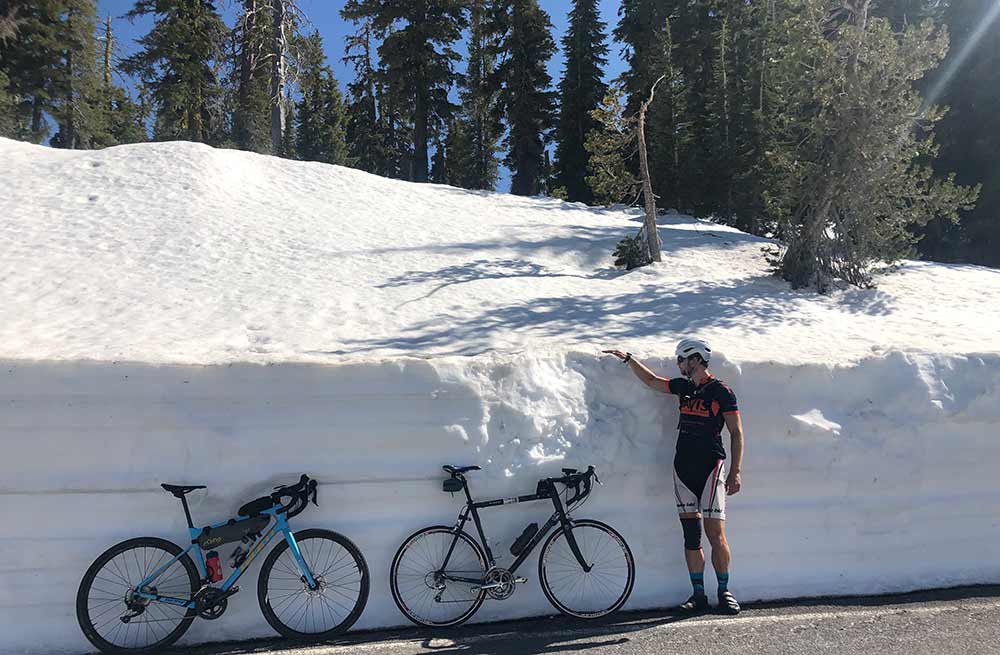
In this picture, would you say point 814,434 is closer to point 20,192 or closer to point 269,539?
point 269,539

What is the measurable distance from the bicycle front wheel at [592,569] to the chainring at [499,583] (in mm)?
258

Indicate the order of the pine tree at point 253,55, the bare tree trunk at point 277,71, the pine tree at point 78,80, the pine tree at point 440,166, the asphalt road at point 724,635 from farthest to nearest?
the pine tree at point 440,166
the pine tree at point 78,80
the pine tree at point 253,55
the bare tree trunk at point 277,71
the asphalt road at point 724,635

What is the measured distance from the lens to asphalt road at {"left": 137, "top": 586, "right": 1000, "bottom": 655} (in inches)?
156

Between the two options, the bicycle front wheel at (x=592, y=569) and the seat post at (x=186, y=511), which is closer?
the seat post at (x=186, y=511)

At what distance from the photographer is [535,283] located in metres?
10.9

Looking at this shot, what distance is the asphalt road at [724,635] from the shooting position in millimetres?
3959

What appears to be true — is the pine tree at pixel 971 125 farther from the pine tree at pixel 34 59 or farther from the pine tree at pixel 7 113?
the pine tree at pixel 34 59

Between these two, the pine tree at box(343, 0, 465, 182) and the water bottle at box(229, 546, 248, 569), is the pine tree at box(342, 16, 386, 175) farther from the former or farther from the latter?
the water bottle at box(229, 546, 248, 569)

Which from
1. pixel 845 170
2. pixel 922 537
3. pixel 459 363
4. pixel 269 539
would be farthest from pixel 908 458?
pixel 845 170

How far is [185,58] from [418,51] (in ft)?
32.4

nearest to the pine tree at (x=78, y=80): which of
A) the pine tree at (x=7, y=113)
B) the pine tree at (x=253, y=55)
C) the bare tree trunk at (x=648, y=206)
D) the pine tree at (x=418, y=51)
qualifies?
the pine tree at (x=7, y=113)

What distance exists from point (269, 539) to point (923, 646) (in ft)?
14.1

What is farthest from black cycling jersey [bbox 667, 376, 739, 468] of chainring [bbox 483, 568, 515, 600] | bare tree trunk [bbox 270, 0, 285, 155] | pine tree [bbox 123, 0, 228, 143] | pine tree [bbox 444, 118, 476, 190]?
pine tree [bbox 444, 118, 476, 190]

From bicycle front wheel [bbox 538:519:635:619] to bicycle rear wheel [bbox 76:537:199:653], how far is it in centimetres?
242
